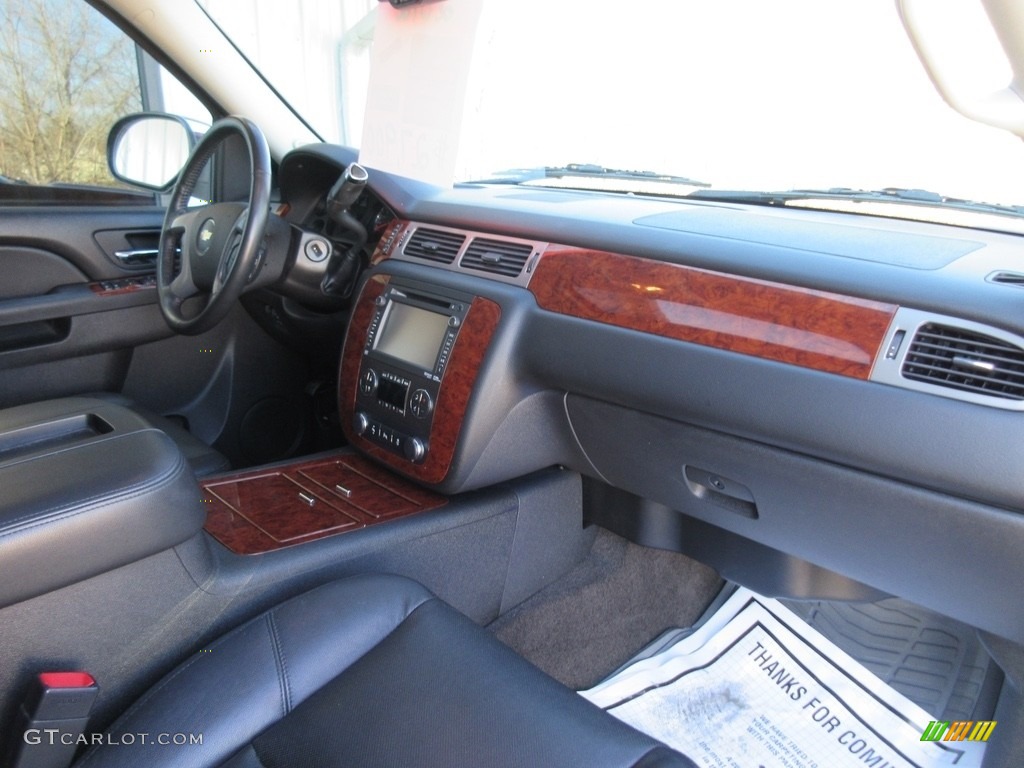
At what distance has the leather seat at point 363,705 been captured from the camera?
78 centimetres

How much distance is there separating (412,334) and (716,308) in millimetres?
599

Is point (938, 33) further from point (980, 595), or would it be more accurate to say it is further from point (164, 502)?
point (164, 502)

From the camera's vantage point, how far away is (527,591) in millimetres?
1537

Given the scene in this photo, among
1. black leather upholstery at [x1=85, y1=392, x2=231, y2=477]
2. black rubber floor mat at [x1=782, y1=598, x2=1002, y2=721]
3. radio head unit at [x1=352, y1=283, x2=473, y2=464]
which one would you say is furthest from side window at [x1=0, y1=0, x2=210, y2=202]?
black rubber floor mat at [x1=782, y1=598, x2=1002, y2=721]

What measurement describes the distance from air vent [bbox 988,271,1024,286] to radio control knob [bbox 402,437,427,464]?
89 centimetres

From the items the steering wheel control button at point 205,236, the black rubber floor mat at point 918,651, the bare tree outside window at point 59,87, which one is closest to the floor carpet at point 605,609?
the black rubber floor mat at point 918,651

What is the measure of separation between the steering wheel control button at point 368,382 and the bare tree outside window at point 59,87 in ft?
3.11

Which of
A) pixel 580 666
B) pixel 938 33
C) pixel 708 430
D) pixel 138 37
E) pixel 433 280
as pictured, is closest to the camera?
pixel 938 33

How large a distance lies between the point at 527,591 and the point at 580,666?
176 mm

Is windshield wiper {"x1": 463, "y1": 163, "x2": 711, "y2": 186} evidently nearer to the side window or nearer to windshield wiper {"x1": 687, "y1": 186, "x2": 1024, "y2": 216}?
windshield wiper {"x1": 687, "y1": 186, "x2": 1024, "y2": 216}

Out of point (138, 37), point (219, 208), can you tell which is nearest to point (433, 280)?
point (219, 208)

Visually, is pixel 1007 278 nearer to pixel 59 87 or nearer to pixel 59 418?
pixel 59 418

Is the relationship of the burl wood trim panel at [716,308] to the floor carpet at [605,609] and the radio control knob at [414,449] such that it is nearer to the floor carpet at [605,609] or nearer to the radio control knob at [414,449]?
the radio control knob at [414,449]

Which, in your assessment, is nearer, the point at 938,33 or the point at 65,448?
the point at 938,33
